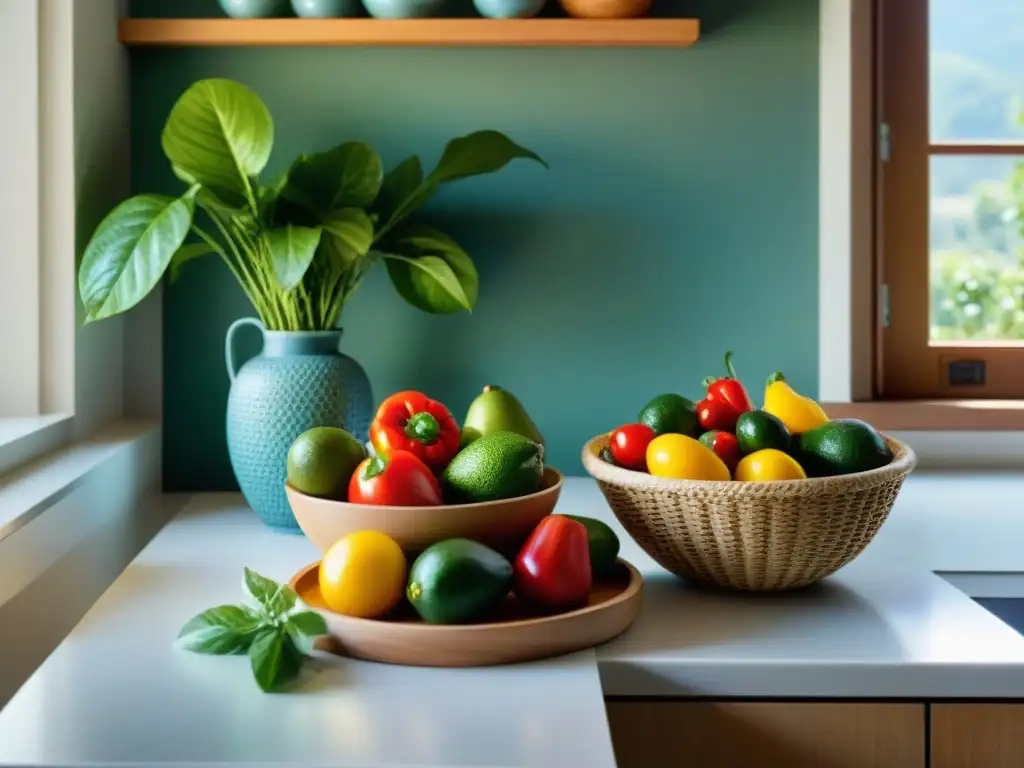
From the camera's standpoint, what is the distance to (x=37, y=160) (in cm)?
157

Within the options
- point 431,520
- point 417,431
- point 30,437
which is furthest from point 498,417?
point 30,437

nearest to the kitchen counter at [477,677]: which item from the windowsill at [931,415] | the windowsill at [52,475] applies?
the windowsill at [52,475]

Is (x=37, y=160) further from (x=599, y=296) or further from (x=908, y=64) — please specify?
(x=908, y=64)

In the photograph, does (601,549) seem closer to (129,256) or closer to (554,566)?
(554,566)

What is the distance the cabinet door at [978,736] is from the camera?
3.32 ft

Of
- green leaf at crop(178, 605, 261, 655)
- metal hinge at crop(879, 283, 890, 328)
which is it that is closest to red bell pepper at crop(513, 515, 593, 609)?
green leaf at crop(178, 605, 261, 655)

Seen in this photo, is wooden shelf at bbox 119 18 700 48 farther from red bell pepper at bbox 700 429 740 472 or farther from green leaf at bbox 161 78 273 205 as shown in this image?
red bell pepper at bbox 700 429 740 472

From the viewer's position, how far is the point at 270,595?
1014mm

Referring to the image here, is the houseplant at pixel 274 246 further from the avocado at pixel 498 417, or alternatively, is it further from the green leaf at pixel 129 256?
the avocado at pixel 498 417

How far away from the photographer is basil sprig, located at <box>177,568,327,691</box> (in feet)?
3.07

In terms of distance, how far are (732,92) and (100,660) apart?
1.30 m

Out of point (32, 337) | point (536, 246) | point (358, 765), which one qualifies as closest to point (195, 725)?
point (358, 765)

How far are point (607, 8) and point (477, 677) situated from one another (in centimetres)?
111

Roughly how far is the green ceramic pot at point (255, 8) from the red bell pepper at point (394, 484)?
0.92 metres
